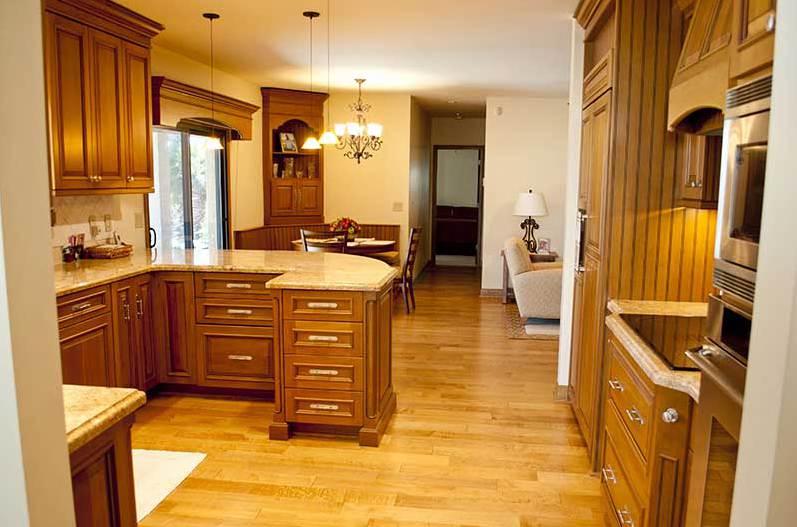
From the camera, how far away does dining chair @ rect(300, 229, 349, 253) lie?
20.2 ft

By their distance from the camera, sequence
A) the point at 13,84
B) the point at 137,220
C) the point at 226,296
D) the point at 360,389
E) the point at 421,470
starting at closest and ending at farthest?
the point at 13,84
the point at 421,470
the point at 360,389
the point at 226,296
the point at 137,220

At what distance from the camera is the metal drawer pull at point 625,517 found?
225cm

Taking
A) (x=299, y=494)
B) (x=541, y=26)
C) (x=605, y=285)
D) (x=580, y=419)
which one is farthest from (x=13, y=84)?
(x=541, y=26)

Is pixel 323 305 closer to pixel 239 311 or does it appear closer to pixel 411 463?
pixel 239 311

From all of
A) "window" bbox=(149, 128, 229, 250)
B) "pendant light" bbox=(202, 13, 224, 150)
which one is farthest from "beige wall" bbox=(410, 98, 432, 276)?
"pendant light" bbox=(202, 13, 224, 150)

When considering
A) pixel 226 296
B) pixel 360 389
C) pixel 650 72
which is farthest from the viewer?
pixel 226 296

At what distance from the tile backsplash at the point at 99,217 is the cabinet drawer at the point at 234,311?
3.26 ft

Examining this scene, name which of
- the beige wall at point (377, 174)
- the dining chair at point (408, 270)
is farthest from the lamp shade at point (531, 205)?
the beige wall at point (377, 174)

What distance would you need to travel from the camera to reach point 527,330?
21.0ft

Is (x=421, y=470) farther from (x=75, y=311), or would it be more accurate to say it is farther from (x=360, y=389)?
(x=75, y=311)

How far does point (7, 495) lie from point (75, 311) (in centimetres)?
244

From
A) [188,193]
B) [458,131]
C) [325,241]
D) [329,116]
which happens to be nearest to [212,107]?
[188,193]

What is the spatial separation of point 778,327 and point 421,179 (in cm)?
931

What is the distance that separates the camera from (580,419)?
12.1ft
